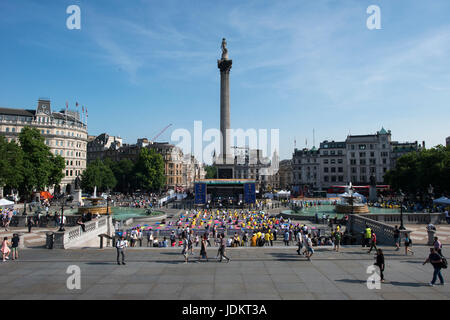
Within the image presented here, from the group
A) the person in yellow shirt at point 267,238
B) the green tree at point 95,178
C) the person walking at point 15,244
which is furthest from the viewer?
the green tree at point 95,178

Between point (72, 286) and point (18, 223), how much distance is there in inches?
915

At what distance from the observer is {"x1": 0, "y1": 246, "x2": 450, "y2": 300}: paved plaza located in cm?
1067

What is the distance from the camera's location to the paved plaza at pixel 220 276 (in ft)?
35.0

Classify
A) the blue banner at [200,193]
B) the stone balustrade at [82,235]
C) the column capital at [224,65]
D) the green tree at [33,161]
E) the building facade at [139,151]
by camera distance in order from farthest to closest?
1. the building facade at [139,151]
2. the column capital at [224,65]
3. the blue banner at [200,193]
4. the green tree at [33,161]
5. the stone balustrade at [82,235]

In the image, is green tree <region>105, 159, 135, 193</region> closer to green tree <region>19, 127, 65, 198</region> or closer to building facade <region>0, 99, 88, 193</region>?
building facade <region>0, 99, 88, 193</region>

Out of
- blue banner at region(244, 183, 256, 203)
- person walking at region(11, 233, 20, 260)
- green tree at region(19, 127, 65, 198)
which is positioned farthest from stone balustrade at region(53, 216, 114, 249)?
green tree at region(19, 127, 65, 198)

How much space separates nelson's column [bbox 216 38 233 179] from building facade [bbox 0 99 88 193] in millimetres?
44484

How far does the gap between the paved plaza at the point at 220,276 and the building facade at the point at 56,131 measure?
2926 inches

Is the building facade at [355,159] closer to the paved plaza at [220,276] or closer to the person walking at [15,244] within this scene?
the paved plaza at [220,276]
